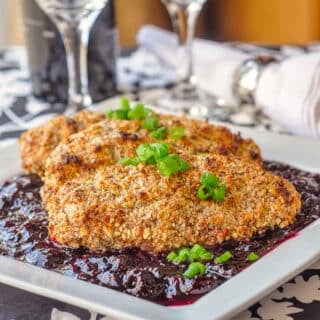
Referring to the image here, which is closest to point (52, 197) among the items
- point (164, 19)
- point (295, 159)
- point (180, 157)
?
point (180, 157)

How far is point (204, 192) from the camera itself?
7.56 feet

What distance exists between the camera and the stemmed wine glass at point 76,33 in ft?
11.4

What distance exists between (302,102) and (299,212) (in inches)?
40.8

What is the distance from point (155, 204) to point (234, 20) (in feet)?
14.6

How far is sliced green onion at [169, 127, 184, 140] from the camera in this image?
269 centimetres

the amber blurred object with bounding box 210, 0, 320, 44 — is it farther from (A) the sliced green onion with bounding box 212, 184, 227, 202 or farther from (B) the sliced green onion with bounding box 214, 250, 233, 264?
(B) the sliced green onion with bounding box 214, 250, 233, 264

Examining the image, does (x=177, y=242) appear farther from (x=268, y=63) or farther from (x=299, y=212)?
(x=268, y=63)

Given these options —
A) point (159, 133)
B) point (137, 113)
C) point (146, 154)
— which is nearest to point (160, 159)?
point (146, 154)

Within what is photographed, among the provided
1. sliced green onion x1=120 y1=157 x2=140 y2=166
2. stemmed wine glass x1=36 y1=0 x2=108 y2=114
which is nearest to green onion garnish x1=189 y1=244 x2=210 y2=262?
sliced green onion x1=120 y1=157 x2=140 y2=166

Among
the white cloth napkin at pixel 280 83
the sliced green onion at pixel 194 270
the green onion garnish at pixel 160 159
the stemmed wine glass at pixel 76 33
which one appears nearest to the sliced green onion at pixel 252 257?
the sliced green onion at pixel 194 270

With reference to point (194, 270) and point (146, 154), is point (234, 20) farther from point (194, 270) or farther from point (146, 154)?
point (194, 270)

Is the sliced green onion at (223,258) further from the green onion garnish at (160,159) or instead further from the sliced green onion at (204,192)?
the green onion garnish at (160,159)

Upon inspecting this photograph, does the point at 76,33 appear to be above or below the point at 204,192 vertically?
above

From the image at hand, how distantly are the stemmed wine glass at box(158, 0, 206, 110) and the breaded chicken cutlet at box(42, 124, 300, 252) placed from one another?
1.38 metres
